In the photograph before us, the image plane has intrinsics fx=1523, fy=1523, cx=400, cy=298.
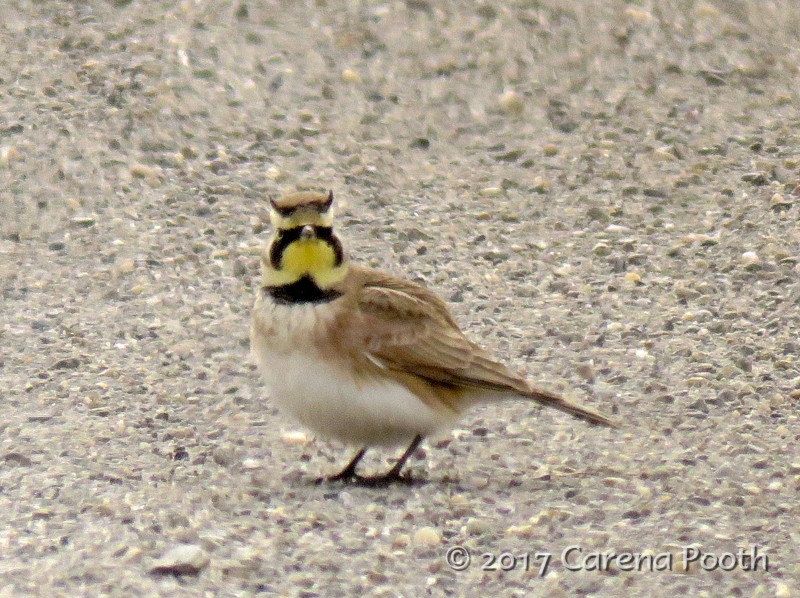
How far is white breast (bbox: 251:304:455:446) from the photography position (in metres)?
5.71

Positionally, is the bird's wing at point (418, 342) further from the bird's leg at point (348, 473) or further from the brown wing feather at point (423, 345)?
the bird's leg at point (348, 473)

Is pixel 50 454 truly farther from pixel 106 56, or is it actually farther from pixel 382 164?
pixel 106 56

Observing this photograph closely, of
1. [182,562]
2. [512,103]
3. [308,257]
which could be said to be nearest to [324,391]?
[308,257]

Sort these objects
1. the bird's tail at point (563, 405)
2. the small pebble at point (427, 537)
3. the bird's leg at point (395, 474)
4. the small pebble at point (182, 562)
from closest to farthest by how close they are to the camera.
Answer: the small pebble at point (182, 562) → the small pebble at point (427, 537) → the bird's leg at point (395, 474) → the bird's tail at point (563, 405)

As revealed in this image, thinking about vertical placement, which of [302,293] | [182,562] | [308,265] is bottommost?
[182,562]

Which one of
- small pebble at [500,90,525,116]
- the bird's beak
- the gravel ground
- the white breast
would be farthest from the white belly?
small pebble at [500,90,525,116]

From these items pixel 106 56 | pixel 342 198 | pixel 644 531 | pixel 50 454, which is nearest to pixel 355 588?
pixel 644 531

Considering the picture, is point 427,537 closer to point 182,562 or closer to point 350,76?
point 182,562

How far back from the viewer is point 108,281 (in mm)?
8102

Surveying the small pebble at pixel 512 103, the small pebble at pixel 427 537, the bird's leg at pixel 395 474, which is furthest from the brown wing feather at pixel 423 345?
the small pebble at pixel 512 103

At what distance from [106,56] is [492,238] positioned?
3.09 meters

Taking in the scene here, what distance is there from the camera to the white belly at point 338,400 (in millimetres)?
5707

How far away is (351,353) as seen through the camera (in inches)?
228

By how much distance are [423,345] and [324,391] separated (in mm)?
568
